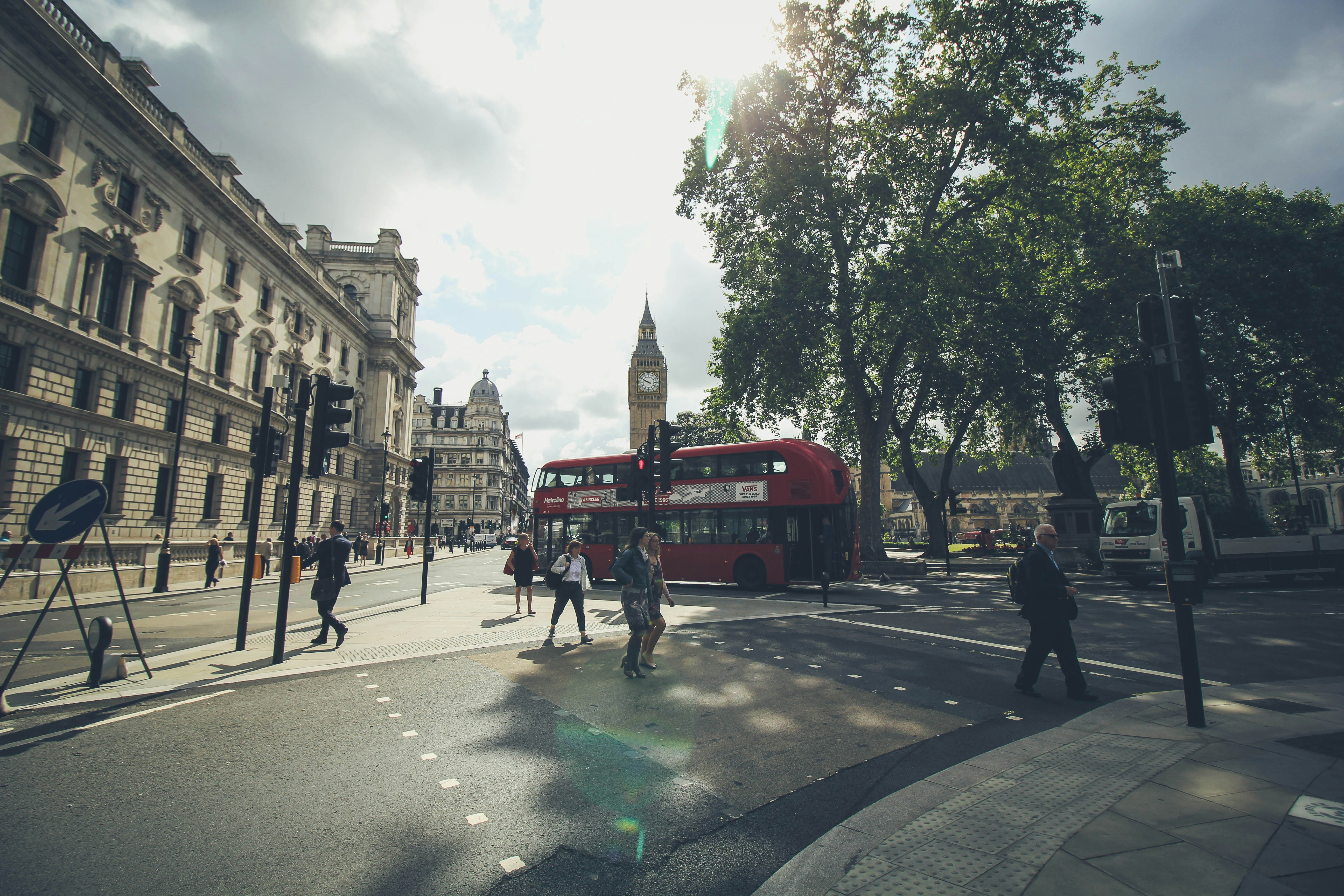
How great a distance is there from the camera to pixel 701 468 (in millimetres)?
17828

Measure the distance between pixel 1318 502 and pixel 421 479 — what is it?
Answer: 3428 inches

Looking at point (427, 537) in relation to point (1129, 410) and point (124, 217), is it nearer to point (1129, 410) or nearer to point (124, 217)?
point (1129, 410)

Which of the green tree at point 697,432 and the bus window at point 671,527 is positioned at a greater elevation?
the green tree at point 697,432

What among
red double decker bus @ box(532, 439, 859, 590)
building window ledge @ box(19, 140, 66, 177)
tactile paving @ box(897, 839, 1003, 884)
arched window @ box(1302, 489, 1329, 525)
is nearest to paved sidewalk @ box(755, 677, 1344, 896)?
tactile paving @ box(897, 839, 1003, 884)

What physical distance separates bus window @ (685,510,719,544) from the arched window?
7587cm

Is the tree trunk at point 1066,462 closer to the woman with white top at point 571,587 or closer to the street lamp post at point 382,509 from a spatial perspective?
the woman with white top at point 571,587

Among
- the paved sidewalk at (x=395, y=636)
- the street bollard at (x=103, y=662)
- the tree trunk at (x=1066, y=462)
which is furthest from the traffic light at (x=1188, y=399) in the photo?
the tree trunk at (x=1066, y=462)

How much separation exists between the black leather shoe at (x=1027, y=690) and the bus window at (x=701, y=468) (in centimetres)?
1155

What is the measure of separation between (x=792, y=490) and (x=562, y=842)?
13795 millimetres

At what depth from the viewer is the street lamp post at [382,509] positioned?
3603 centimetres

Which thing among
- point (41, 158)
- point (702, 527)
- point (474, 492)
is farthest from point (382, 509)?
point (474, 492)

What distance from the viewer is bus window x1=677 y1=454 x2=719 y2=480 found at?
17.6 meters

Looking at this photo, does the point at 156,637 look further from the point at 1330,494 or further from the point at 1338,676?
the point at 1330,494

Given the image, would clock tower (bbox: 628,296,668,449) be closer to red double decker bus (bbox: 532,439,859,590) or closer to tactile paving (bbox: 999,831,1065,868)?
red double decker bus (bbox: 532,439,859,590)
